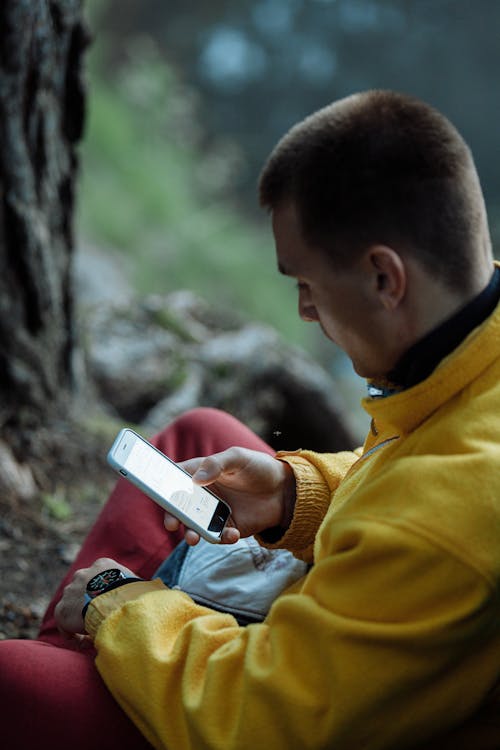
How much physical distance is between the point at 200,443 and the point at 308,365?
1.66 m

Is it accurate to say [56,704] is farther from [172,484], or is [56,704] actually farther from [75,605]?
[172,484]

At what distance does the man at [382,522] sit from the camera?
2.91 feet

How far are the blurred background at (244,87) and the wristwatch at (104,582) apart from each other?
5.22 meters

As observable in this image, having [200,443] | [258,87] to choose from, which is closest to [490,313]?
[200,443]

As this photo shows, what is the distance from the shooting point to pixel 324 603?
3.05 feet

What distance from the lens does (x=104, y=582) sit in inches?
46.1

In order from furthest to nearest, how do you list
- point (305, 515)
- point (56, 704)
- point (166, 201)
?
point (166, 201), point (305, 515), point (56, 704)

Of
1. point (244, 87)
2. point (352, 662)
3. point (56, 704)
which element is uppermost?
point (244, 87)

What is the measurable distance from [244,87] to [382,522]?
820 centimetres

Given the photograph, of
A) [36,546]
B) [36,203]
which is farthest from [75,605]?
[36,203]

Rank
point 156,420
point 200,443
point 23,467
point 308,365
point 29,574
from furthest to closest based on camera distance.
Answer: point 308,365 < point 156,420 < point 23,467 < point 29,574 < point 200,443

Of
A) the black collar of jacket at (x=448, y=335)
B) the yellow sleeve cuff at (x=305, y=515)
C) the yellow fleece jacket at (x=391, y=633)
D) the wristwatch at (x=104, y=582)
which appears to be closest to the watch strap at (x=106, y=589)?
the wristwatch at (x=104, y=582)

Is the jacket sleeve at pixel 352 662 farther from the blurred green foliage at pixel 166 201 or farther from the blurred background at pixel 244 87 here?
the blurred background at pixel 244 87

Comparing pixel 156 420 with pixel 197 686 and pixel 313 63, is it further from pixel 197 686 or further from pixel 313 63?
pixel 313 63
